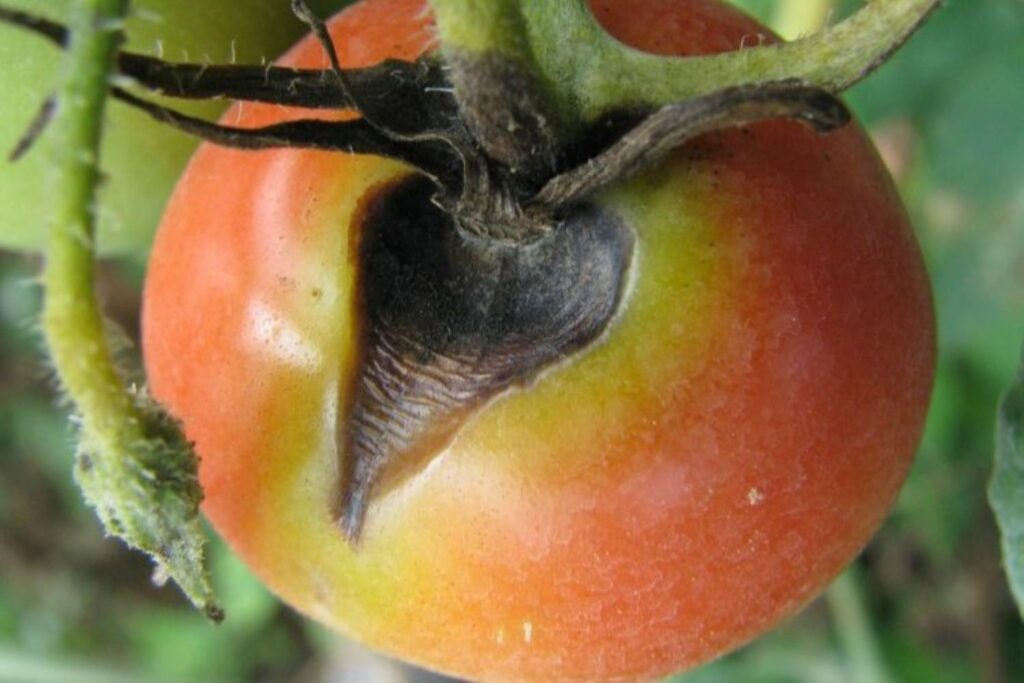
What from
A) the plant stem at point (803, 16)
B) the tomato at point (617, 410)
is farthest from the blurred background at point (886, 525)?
the tomato at point (617, 410)

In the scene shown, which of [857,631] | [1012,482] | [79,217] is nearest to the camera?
[79,217]

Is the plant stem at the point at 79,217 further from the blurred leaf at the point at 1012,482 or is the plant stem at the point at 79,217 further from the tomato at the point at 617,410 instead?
the blurred leaf at the point at 1012,482

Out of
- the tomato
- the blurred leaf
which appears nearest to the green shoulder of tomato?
the tomato

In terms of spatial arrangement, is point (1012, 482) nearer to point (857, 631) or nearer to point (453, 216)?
point (453, 216)

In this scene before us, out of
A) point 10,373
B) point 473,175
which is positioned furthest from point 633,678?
point 10,373

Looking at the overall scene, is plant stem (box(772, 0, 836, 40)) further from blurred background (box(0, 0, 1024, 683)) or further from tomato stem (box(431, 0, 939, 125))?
tomato stem (box(431, 0, 939, 125))

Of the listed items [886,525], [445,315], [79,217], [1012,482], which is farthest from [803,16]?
[886,525]
